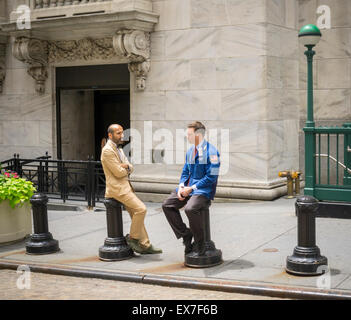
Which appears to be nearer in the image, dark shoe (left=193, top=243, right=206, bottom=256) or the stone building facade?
dark shoe (left=193, top=243, right=206, bottom=256)

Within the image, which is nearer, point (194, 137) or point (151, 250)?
point (194, 137)

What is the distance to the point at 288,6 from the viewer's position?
527 inches

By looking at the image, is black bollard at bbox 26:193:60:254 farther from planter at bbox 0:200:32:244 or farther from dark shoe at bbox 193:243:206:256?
dark shoe at bbox 193:243:206:256

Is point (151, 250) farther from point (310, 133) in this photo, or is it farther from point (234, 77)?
point (234, 77)

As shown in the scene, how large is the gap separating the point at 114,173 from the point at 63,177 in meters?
5.21

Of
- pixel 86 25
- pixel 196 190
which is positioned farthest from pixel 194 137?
pixel 86 25

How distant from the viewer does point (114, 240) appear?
8.68m

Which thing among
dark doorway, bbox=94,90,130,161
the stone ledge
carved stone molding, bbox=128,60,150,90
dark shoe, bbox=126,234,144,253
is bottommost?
dark shoe, bbox=126,234,144,253

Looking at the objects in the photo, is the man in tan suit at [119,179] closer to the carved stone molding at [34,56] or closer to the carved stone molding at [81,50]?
the carved stone molding at [81,50]

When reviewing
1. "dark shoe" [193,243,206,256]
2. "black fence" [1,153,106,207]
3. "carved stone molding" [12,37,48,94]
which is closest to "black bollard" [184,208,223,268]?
"dark shoe" [193,243,206,256]

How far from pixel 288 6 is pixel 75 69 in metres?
5.23

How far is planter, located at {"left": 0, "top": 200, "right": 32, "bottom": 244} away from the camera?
32.3 ft

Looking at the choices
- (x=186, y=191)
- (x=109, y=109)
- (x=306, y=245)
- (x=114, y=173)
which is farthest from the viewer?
(x=109, y=109)

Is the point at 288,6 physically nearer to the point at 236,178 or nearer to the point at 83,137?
the point at 236,178
